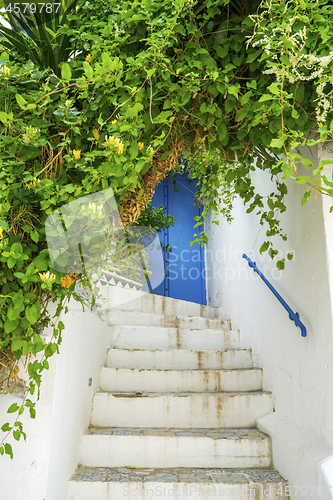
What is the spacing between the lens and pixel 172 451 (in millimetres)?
1799

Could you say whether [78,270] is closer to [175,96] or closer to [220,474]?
[175,96]

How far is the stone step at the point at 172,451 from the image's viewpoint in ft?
5.86

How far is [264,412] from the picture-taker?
6.77 feet

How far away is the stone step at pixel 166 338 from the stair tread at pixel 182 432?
2.66ft

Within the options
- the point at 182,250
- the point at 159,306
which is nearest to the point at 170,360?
the point at 159,306

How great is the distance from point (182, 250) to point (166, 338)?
226cm

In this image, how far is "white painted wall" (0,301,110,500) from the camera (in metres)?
1.21

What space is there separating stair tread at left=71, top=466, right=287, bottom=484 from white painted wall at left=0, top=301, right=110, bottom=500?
0.12 metres

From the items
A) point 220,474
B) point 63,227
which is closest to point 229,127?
point 63,227

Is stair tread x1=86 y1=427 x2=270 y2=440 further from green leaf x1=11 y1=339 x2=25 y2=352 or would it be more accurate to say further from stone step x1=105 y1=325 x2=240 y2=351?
green leaf x1=11 y1=339 x2=25 y2=352

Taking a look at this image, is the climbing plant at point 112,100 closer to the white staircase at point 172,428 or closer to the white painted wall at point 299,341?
the white painted wall at point 299,341

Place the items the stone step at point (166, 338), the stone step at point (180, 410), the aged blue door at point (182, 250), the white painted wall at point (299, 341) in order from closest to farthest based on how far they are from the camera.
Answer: the white painted wall at point (299, 341)
the stone step at point (180, 410)
the stone step at point (166, 338)
the aged blue door at point (182, 250)

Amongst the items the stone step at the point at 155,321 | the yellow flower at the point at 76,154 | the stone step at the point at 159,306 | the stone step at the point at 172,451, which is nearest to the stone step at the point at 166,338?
the stone step at the point at 155,321

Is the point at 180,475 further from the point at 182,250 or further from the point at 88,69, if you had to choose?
the point at 182,250
